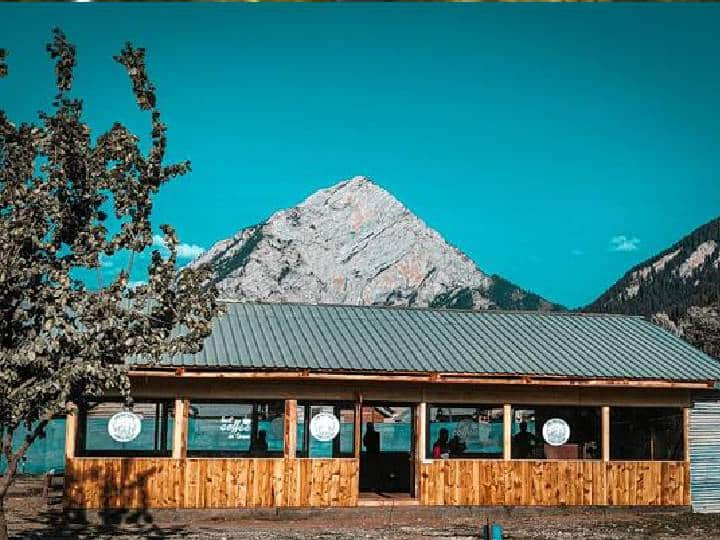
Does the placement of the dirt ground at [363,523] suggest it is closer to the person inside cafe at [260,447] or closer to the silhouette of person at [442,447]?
the silhouette of person at [442,447]

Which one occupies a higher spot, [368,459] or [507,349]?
[507,349]

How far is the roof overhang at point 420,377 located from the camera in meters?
20.1

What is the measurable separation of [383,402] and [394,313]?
4.19 m

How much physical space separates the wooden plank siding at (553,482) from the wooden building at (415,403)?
3 centimetres

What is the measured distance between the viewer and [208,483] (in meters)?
20.6

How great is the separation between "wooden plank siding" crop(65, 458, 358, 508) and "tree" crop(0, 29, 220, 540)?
324 inches

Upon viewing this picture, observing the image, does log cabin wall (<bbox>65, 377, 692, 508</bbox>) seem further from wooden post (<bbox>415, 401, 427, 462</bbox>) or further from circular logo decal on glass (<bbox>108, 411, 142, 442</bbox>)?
circular logo decal on glass (<bbox>108, 411, 142, 442</bbox>)

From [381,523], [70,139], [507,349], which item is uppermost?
[70,139]

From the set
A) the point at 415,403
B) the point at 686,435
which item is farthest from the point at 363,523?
the point at 686,435

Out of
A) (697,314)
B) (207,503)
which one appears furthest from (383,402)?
(697,314)

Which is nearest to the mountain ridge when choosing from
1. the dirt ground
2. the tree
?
the dirt ground

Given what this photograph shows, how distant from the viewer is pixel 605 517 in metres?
22.1

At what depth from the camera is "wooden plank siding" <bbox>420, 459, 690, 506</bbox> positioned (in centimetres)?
2178

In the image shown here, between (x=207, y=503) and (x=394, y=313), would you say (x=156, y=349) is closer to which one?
(x=207, y=503)
